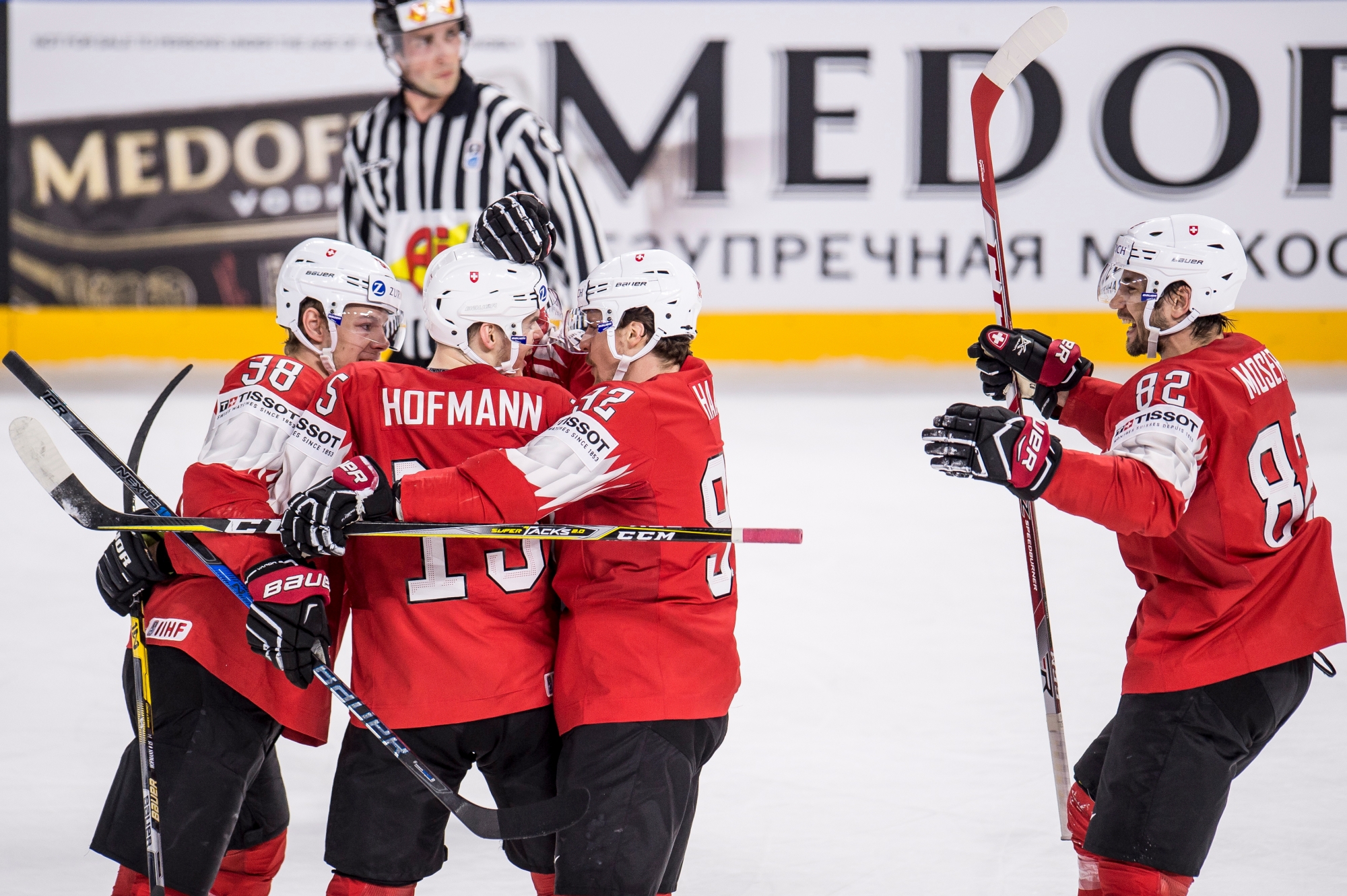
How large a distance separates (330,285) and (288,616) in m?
0.59

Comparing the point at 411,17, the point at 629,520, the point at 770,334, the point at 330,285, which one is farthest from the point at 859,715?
the point at 770,334

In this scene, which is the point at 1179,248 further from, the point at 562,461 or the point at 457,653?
the point at 457,653

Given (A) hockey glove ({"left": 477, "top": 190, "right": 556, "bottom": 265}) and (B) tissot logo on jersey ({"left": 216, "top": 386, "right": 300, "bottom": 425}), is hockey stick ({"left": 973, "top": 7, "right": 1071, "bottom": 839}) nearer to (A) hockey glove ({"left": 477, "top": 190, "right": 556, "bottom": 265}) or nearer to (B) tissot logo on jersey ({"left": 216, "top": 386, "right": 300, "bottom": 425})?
(A) hockey glove ({"left": 477, "top": 190, "right": 556, "bottom": 265})

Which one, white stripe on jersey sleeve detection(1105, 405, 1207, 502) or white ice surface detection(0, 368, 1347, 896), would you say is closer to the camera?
white stripe on jersey sleeve detection(1105, 405, 1207, 502)

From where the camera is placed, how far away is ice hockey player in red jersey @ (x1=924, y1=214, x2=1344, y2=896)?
6.65 feet

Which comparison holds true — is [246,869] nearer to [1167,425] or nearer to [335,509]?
[335,509]

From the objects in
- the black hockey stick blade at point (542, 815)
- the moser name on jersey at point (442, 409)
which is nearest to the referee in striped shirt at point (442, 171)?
the moser name on jersey at point (442, 409)

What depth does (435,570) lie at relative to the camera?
2076 mm

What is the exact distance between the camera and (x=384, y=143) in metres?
4.06

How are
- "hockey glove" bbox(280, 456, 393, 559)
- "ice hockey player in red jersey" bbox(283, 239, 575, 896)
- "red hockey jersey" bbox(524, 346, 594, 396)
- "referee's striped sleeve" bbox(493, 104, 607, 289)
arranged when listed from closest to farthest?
"hockey glove" bbox(280, 456, 393, 559), "ice hockey player in red jersey" bbox(283, 239, 575, 896), "red hockey jersey" bbox(524, 346, 594, 396), "referee's striped sleeve" bbox(493, 104, 607, 289)

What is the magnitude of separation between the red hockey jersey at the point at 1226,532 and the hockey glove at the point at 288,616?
3.85 feet

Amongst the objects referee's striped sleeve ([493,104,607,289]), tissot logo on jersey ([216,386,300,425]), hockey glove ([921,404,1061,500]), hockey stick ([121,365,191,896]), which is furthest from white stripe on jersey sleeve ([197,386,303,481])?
referee's striped sleeve ([493,104,607,289])

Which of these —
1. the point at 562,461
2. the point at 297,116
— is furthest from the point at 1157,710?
the point at 297,116

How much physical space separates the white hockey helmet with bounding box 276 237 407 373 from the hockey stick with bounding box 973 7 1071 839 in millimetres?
1097
